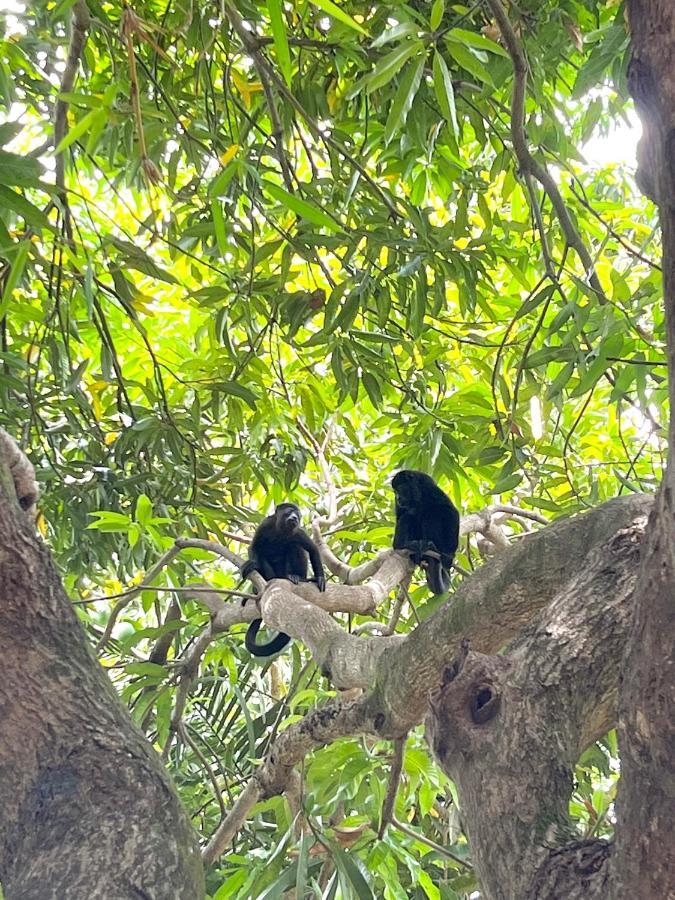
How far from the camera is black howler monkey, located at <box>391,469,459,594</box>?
3.47m

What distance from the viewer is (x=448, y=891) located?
262 cm

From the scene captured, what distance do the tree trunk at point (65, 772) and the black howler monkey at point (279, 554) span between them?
1.86 metres

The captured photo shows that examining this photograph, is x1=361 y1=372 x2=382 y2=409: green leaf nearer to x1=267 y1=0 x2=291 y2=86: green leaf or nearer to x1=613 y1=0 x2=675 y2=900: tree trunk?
x1=267 y1=0 x2=291 y2=86: green leaf

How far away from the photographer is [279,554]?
171 inches

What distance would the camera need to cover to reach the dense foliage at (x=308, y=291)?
1953mm

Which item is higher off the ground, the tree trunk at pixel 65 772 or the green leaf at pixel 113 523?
the green leaf at pixel 113 523

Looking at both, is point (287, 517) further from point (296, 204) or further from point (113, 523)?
point (296, 204)

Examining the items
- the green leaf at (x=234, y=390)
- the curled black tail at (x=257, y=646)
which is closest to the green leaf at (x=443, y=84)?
the green leaf at (x=234, y=390)

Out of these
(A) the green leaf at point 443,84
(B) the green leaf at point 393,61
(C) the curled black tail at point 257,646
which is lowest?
(C) the curled black tail at point 257,646

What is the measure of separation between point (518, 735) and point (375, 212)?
161cm

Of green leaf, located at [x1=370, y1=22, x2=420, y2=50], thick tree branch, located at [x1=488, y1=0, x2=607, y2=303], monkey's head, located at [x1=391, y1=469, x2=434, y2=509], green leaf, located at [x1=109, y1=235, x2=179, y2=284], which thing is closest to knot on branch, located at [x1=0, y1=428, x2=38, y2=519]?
green leaf, located at [x1=109, y1=235, x2=179, y2=284]

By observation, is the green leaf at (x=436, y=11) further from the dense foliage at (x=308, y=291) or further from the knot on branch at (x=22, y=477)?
the knot on branch at (x=22, y=477)

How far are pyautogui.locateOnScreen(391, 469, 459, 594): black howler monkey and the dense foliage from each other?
213 mm

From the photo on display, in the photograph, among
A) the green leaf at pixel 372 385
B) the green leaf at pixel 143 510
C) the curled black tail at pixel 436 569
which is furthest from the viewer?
the curled black tail at pixel 436 569
